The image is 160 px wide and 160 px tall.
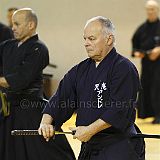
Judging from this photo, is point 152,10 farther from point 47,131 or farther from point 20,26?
point 47,131

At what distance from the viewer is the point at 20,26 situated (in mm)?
4242

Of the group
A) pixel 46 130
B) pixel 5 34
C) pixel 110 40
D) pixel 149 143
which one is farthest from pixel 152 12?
pixel 46 130

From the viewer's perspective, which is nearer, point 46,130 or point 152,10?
point 46,130

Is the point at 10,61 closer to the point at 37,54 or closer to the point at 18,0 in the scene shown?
the point at 37,54

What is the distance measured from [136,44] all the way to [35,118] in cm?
371

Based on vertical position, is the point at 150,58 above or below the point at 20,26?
below

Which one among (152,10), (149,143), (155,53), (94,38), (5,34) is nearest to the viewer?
(94,38)

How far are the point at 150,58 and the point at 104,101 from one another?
461 centimetres

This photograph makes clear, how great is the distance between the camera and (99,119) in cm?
294

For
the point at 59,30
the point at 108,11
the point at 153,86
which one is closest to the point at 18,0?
the point at 59,30

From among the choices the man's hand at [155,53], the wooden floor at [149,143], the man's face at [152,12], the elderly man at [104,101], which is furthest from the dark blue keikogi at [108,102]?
the man's face at [152,12]

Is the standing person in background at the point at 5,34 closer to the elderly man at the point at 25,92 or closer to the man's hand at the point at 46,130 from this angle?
the elderly man at the point at 25,92

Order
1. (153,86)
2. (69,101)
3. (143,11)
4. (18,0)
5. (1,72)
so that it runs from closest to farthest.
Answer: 1. (69,101)
2. (1,72)
3. (153,86)
4. (143,11)
5. (18,0)

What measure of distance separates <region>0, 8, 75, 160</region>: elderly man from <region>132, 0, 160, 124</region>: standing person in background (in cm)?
336
